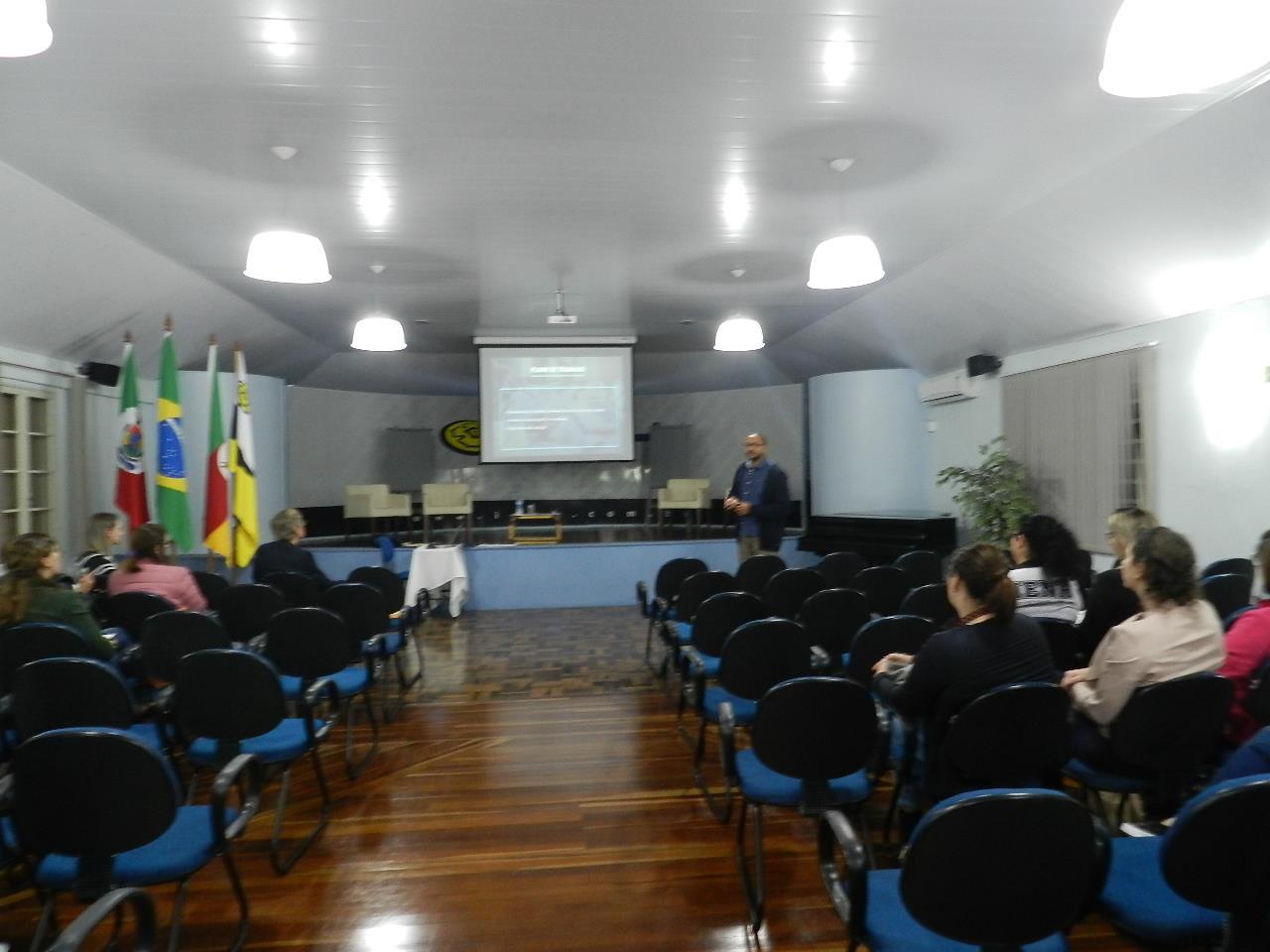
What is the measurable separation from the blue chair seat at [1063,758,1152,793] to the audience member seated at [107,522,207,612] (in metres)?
4.71

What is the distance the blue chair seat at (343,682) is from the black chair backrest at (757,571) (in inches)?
108

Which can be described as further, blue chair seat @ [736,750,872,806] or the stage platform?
the stage platform

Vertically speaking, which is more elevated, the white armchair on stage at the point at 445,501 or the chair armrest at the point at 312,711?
the white armchair on stage at the point at 445,501

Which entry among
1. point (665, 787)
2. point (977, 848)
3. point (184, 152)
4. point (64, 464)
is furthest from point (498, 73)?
point (64, 464)

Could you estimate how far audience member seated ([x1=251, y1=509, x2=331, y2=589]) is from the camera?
632 cm

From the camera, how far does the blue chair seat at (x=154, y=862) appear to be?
241 cm

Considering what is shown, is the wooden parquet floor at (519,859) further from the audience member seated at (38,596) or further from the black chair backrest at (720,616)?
the audience member seated at (38,596)

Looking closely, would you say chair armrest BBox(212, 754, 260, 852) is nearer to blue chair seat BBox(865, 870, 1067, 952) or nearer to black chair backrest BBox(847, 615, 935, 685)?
blue chair seat BBox(865, 870, 1067, 952)

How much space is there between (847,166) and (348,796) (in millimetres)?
4546

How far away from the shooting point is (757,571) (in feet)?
21.3

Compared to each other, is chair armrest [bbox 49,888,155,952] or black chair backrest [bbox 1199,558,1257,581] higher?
black chair backrest [bbox 1199,558,1257,581]

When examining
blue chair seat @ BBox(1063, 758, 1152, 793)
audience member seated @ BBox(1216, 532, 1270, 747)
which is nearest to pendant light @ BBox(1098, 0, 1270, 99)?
audience member seated @ BBox(1216, 532, 1270, 747)

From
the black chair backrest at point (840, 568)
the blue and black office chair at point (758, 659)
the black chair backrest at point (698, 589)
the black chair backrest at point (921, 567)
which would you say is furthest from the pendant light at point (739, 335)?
the blue and black office chair at point (758, 659)

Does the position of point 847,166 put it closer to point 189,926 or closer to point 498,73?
point 498,73
